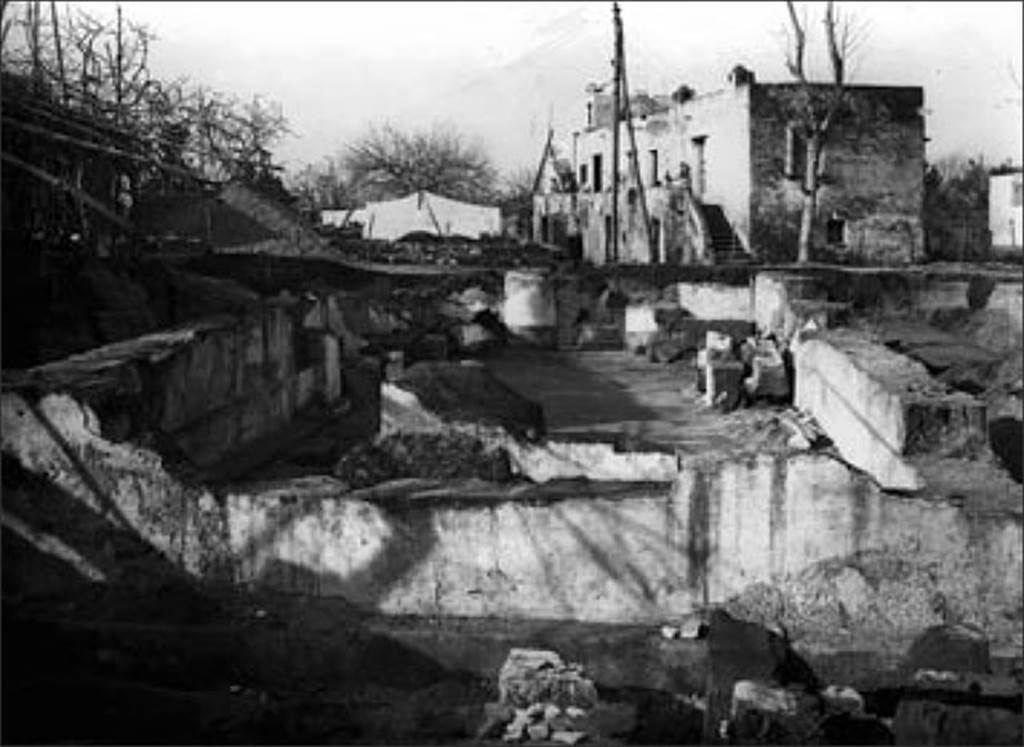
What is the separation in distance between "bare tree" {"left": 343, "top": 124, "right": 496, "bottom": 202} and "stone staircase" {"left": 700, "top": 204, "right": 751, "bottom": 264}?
925 inches

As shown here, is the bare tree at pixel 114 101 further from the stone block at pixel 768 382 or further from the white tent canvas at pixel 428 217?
the white tent canvas at pixel 428 217

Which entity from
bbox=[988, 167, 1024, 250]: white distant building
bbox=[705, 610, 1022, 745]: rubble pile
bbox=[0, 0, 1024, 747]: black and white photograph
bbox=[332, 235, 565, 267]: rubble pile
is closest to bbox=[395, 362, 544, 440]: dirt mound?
bbox=[0, 0, 1024, 747]: black and white photograph

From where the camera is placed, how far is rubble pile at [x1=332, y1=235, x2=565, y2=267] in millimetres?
30062

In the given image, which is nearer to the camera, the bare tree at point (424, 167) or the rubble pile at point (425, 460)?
the rubble pile at point (425, 460)

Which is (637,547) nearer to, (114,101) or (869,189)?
(114,101)

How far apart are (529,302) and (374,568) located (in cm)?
1624

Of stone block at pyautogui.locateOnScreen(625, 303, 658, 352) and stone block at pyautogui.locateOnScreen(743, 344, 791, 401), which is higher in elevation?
stone block at pyautogui.locateOnScreen(625, 303, 658, 352)

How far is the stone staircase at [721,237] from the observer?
31453 millimetres

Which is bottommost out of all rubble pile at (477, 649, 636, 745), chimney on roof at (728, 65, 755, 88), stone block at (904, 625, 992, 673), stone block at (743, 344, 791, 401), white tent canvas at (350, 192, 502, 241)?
rubble pile at (477, 649, 636, 745)

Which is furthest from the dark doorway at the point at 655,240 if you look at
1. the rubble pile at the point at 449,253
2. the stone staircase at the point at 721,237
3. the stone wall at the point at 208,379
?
the stone wall at the point at 208,379

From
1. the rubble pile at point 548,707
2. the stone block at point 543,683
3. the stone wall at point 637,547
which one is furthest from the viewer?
the stone wall at point 637,547

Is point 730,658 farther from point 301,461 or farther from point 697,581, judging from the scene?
point 301,461

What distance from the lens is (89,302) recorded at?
47.4 ft

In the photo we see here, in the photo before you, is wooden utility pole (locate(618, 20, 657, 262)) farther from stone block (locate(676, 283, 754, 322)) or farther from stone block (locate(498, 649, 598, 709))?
stone block (locate(498, 649, 598, 709))
